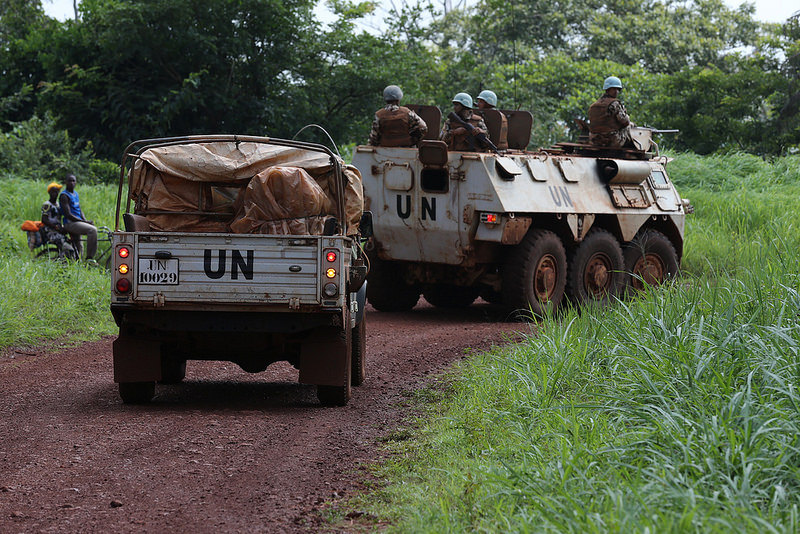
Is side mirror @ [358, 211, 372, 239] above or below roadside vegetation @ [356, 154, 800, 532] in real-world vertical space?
above

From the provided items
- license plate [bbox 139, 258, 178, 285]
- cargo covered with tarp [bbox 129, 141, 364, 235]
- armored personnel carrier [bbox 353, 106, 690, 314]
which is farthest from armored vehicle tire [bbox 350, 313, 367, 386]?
armored personnel carrier [bbox 353, 106, 690, 314]

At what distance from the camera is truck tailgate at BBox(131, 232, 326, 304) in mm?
7484

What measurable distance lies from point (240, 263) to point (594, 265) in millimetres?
7430

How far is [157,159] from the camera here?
856cm

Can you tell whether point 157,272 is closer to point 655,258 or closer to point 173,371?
point 173,371

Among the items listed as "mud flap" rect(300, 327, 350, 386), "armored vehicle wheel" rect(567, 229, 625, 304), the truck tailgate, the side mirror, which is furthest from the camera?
"armored vehicle wheel" rect(567, 229, 625, 304)

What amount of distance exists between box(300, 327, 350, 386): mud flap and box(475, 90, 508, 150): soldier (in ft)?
21.9

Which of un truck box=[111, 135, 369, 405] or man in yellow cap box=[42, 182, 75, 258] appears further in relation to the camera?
man in yellow cap box=[42, 182, 75, 258]

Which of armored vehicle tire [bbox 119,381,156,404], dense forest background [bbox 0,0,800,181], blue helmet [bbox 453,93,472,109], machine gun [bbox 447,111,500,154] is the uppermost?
dense forest background [bbox 0,0,800,181]

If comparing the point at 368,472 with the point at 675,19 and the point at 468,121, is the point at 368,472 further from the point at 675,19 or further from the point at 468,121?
the point at 675,19

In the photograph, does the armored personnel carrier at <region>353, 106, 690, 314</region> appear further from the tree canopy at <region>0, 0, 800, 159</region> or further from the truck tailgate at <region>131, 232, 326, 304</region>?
the tree canopy at <region>0, 0, 800, 159</region>

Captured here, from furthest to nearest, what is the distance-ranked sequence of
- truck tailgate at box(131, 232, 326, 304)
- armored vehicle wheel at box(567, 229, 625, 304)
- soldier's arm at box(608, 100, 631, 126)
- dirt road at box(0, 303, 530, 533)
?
1. soldier's arm at box(608, 100, 631, 126)
2. armored vehicle wheel at box(567, 229, 625, 304)
3. truck tailgate at box(131, 232, 326, 304)
4. dirt road at box(0, 303, 530, 533)

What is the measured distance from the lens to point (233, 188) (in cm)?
889

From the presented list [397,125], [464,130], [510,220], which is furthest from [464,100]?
[510,220]
